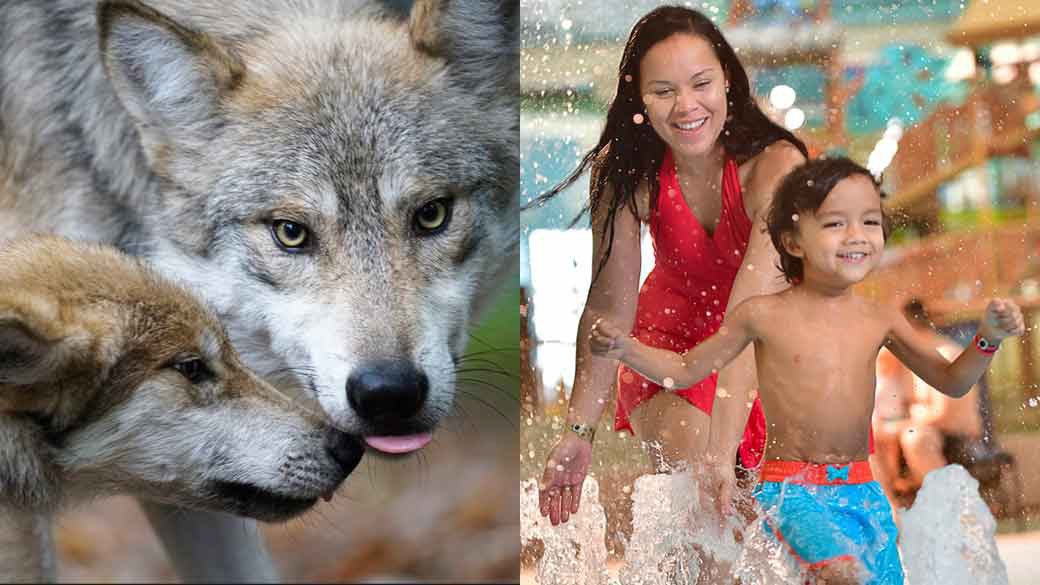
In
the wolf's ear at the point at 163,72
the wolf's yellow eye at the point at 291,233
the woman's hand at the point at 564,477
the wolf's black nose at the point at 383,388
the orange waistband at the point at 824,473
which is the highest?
the wolf's ear at the point at 163,72

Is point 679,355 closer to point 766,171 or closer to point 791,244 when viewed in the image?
point 791,244

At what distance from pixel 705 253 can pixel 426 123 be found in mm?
737

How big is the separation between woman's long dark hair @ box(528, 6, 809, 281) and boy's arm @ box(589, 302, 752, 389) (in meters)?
0.17

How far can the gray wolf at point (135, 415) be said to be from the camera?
6.69 feet

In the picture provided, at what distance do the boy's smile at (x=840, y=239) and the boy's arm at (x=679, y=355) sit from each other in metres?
0.18

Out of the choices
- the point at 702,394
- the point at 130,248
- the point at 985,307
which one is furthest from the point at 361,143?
the point at 985,307

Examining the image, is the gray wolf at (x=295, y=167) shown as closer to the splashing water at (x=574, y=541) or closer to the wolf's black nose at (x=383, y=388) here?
the wolf's black nose at (x=383, y=388)

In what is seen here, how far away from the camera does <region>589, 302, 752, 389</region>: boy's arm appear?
2.45m

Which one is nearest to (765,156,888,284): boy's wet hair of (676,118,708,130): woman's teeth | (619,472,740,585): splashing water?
(676,118,708,130): woman's teeth

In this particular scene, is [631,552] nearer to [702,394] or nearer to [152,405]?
[702,394]

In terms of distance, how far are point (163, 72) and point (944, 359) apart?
190 centimetres

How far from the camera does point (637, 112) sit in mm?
2570

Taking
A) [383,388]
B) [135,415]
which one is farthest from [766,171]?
[135,415]

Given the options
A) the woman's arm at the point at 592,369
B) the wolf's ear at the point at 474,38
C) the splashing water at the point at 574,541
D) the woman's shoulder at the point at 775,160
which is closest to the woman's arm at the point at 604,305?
the woman's arm at the point at 592,369
